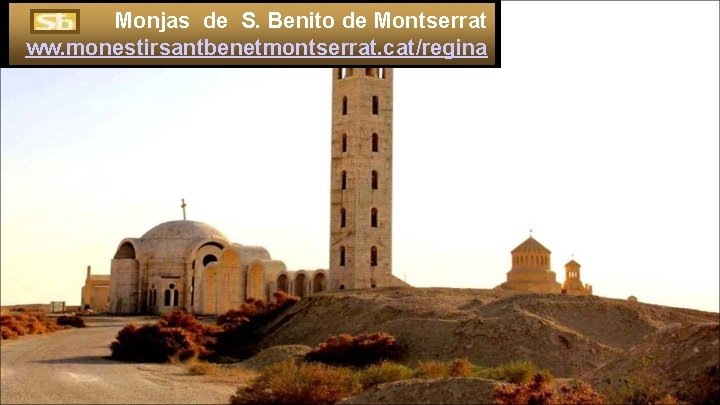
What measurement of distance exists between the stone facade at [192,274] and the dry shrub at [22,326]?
10.4 meters

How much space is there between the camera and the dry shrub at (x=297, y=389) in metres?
15.0

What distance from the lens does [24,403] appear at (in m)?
14.6

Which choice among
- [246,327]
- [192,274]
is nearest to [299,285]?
[192,274]

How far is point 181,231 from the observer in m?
48.8

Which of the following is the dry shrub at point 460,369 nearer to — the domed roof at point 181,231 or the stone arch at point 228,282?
the stone arch at point 228,282

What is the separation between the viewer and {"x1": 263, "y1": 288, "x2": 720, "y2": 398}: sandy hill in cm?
2234

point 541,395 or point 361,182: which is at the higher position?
point 361,182

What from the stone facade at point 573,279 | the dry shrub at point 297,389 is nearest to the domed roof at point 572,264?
the stone facade at point 573,279

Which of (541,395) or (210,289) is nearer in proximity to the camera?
(541,395)

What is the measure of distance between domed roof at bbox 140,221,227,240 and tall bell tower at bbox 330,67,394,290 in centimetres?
1102

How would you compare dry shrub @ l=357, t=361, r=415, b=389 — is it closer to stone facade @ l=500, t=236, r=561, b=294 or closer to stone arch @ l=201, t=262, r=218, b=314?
stone arch @ l=201, t=262, r=218, b=314

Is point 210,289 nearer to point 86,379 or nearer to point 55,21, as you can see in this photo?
point 86,379

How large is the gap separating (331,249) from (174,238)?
1156cm

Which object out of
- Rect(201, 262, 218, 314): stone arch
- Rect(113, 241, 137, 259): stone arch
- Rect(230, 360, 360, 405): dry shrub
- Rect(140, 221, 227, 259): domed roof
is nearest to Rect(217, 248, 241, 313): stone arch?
Rect(201, 262, 218, 314): stone arch
